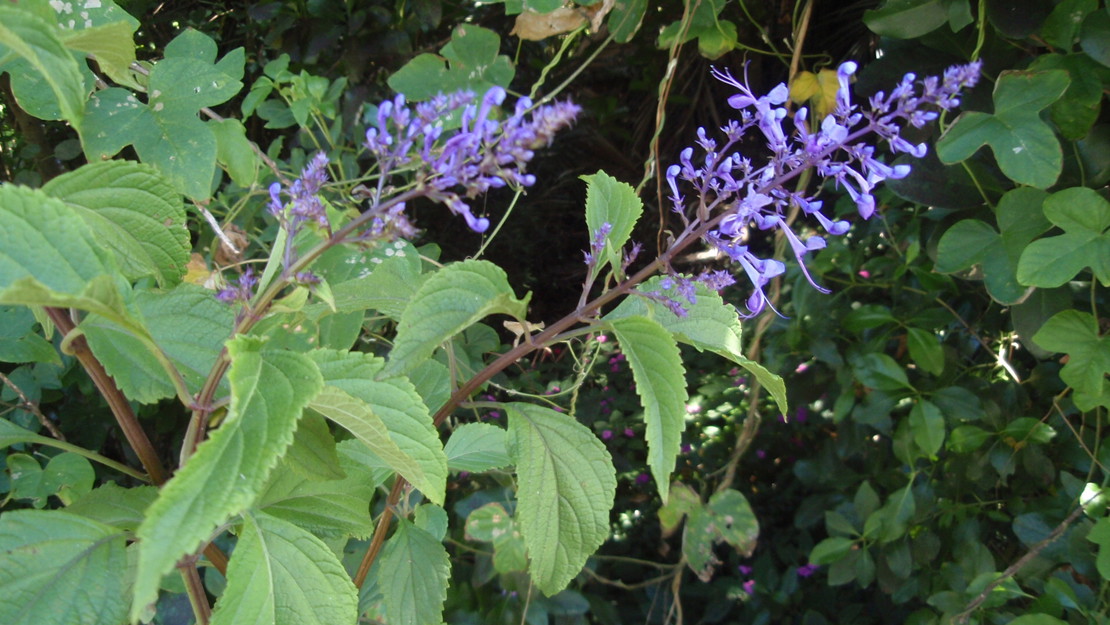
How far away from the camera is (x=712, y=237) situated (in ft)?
1.79

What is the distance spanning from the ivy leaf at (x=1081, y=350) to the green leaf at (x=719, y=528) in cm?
55

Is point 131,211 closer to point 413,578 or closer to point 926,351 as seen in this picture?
point 413,578

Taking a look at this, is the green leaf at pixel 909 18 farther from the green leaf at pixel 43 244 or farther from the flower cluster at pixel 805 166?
the green leaf at pixel 43 244

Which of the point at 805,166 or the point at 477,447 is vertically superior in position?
the point at 805,166

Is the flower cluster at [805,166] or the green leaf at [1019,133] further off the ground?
the flower cluster at [805,166]

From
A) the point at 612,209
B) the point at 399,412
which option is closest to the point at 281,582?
the point at 399,412

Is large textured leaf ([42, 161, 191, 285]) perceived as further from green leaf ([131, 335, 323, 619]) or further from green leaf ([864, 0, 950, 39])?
green leaf ([864, 0, 950, 39])

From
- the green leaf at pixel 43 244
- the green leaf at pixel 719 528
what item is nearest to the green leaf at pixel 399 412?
the green leaf at pixel 43 244

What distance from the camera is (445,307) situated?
521 mm

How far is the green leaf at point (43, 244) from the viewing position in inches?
16.3

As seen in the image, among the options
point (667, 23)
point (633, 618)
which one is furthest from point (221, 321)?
point (633, 618)

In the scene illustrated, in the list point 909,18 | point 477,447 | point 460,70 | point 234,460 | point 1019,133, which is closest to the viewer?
point 234,460

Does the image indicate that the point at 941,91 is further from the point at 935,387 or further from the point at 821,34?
the point at 821,34

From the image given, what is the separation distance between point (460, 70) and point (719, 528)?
87cm
